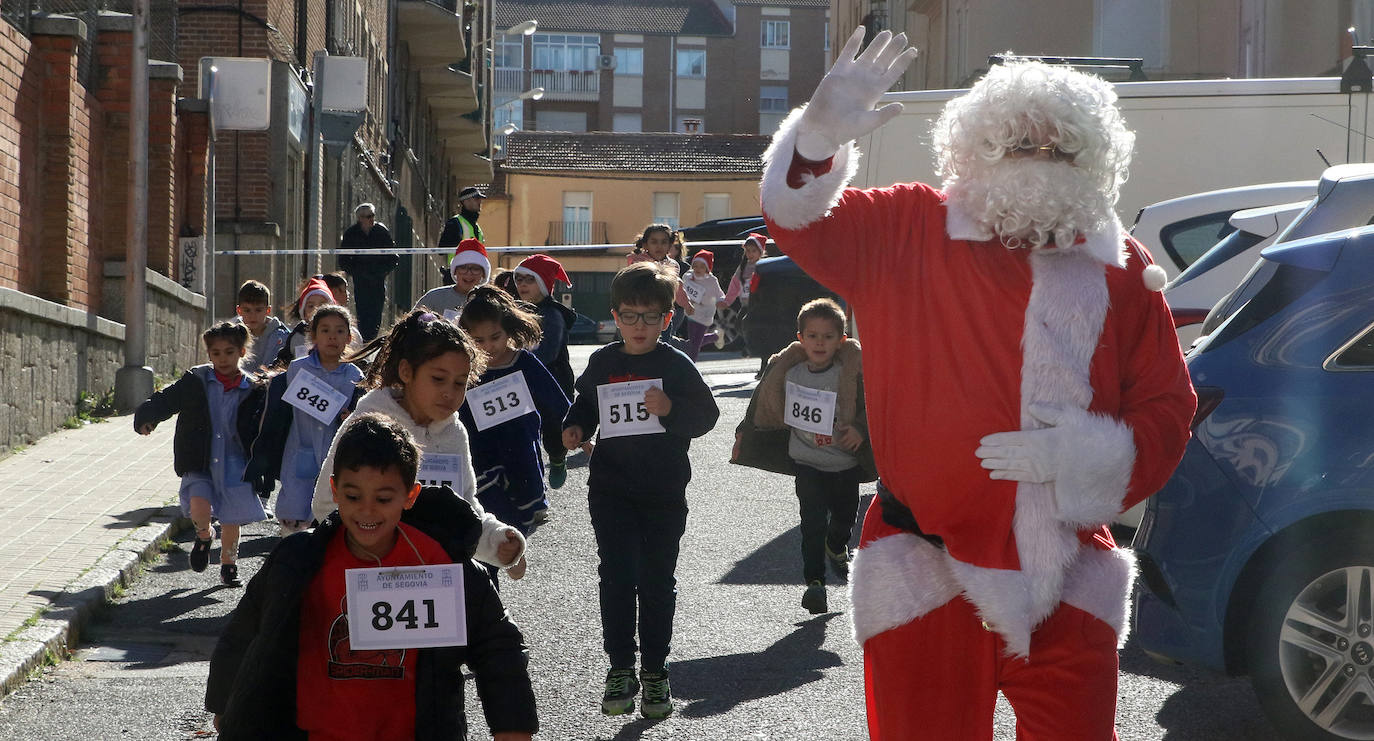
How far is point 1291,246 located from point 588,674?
3.07 m

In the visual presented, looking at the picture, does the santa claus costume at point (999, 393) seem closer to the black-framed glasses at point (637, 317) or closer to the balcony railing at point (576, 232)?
the black-framed glasses at point (637, 317)

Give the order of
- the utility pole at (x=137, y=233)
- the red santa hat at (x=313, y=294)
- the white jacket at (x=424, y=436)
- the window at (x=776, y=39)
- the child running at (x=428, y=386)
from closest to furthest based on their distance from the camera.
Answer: the white jacket at (x=424, y=436) < the child running at (x=428, y=386) < the red santa hat at (x=313, y=294) < the utility pole at (x=137, y=233) < the window at (x=776, y=39)

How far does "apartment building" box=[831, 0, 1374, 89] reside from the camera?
24484 mm

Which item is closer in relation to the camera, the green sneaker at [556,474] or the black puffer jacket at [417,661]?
the black puffer jacket at [417,661]

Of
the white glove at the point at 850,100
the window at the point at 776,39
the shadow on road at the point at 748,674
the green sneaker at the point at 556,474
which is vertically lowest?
the shadow on road at the point at 748,674

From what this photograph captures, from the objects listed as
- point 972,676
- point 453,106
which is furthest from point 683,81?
point 972,676

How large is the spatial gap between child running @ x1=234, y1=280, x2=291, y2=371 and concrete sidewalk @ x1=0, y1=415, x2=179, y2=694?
1.06 meters

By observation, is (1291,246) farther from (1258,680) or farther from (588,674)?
(588,674)

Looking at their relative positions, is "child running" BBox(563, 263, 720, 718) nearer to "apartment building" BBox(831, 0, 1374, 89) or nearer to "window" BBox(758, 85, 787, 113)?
"apartment building" BBox(831, 0, 1374, 89)

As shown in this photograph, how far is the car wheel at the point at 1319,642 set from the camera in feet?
17.5

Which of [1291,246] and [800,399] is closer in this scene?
[1291,246]

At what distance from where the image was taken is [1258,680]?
5.47 metres

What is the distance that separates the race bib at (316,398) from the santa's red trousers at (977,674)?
15.2 feet

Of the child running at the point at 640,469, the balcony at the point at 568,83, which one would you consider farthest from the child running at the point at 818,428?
the balcony at the point at 568,83
